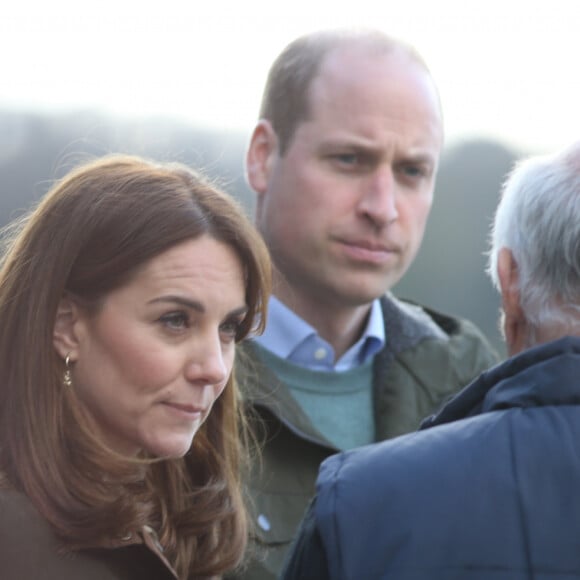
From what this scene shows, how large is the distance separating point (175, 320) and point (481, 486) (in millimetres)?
779

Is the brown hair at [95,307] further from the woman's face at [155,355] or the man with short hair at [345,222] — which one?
the man with short hair at [345,222]

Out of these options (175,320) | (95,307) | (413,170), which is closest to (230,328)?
(175,320)

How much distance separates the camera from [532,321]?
2.84 m

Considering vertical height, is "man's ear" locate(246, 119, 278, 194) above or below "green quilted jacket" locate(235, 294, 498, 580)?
above

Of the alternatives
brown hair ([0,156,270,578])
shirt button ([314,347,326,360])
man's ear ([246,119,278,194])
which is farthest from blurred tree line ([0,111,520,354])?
brown hair ([0,156,270,578])

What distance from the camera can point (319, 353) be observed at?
13.5 feet

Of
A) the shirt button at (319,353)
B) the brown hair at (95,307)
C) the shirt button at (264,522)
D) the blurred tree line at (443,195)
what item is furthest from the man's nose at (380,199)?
the blurred tree line at (443,195)

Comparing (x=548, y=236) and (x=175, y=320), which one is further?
(x=175, y=320)

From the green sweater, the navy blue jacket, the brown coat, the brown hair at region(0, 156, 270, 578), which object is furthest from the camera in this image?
the green sweater

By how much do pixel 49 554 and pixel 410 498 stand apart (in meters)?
0.73

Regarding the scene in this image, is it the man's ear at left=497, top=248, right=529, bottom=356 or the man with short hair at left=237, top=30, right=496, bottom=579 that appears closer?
the man's ear at left=497, top=248, right=529, bottom=356

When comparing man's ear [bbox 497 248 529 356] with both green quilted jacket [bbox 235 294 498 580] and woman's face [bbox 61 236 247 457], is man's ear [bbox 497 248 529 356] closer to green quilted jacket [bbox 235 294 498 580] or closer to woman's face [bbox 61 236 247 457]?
woman's face [bbox 61 236 247 457]

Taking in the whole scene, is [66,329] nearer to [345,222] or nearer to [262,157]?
[345,222]

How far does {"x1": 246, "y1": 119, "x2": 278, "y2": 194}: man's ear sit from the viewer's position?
4211mm
